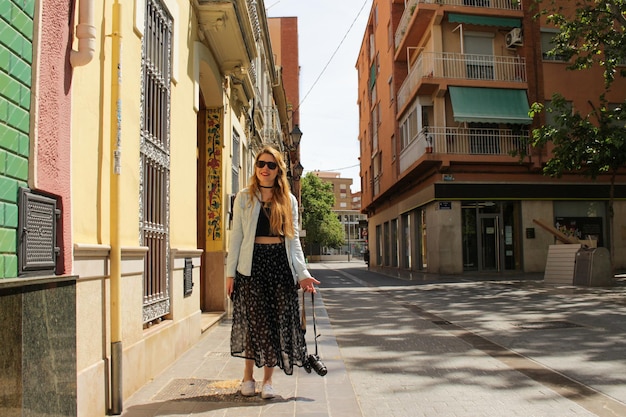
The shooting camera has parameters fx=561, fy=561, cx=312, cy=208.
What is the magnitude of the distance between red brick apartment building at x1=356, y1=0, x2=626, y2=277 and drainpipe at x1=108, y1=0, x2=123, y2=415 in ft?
62.0

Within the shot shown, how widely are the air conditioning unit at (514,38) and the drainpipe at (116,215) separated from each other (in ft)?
72.4

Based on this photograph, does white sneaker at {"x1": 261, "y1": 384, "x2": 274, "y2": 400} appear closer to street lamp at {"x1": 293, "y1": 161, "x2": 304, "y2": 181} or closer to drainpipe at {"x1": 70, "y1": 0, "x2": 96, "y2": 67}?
drainpipe at {"x1": 70, "y1": 0, "x2": 96, "y2": 67}

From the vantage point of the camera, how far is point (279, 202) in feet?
14.5

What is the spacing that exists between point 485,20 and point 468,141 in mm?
5131

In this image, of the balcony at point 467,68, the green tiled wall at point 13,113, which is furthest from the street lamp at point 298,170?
the green tiled wall at point 13,113

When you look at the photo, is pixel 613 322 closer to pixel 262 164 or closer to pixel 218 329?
pixel 218 329

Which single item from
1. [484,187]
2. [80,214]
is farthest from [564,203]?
[80,214]

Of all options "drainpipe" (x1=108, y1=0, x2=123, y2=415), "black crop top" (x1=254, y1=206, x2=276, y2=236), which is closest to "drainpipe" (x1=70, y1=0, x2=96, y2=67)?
"drainpipe" (x1=108, y1=0, x2=123, y2=415)

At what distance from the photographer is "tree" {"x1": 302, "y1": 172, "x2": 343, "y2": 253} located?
65688 mm

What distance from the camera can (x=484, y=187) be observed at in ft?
74.1

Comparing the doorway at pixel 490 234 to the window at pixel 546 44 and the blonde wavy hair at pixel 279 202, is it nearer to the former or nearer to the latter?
the window at pixel 546 44

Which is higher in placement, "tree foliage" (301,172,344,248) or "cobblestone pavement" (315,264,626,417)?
"tree foliage" (301,172,344,248)

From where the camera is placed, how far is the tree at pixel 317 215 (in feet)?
216

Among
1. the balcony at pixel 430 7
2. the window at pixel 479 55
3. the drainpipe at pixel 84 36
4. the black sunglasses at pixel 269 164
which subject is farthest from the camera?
the window at pixel 479 55
